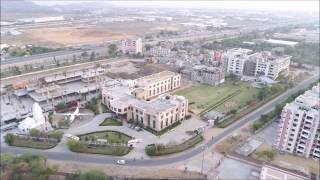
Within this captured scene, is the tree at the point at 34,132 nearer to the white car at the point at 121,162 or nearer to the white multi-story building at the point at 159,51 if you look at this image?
the white car at the point at 121,162

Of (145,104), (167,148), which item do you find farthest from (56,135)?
(167,148)

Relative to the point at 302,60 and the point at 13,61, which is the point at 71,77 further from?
the point at 302,60

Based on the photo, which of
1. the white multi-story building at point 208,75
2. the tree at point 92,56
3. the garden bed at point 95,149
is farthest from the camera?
the tree at point 92,56

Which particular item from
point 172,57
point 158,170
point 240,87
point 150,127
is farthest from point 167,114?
point 172,57

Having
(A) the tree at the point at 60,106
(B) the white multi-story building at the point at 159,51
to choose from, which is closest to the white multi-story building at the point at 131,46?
(B) the white multi-story building at the point at 159,51

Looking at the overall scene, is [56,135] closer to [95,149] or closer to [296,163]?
[95,149]

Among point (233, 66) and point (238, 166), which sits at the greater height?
point (233, 66)

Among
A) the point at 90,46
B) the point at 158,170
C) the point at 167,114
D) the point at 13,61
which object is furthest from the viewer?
the point at 90,46
